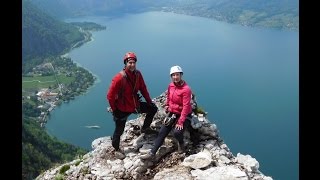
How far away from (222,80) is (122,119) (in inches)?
3105

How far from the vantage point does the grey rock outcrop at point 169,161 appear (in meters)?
7.13

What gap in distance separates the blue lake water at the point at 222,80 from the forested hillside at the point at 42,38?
9574mm

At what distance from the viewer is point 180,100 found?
7688 millimetres

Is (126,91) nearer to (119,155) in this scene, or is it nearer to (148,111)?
(148,111)

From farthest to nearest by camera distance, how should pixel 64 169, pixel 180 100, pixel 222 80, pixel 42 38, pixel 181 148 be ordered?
pixel 42 38
pixel 222 80
pixel 64 169
pixel 181 148
pixel 180 100

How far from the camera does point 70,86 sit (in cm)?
10288

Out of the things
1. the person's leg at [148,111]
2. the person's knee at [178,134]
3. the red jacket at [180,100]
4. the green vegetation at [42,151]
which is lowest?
the green vegetation at [42,151]

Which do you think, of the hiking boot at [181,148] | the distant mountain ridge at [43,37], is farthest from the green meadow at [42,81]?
the hiking boot at [181,148]

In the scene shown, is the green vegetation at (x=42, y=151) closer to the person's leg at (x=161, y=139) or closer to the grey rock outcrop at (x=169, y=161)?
the grey rock outcrop at (x=169, y=161)

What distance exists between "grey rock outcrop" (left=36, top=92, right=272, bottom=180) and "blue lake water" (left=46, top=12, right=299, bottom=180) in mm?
36798

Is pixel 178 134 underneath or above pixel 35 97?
above

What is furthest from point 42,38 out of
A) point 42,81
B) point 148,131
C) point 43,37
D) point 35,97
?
point 148,131

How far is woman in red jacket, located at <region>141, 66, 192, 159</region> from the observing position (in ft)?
24.7

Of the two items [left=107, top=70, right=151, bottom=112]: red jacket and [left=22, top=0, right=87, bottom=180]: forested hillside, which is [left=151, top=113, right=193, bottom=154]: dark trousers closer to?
[left=107, top=70, right=151, bottom=112]: red jacket
